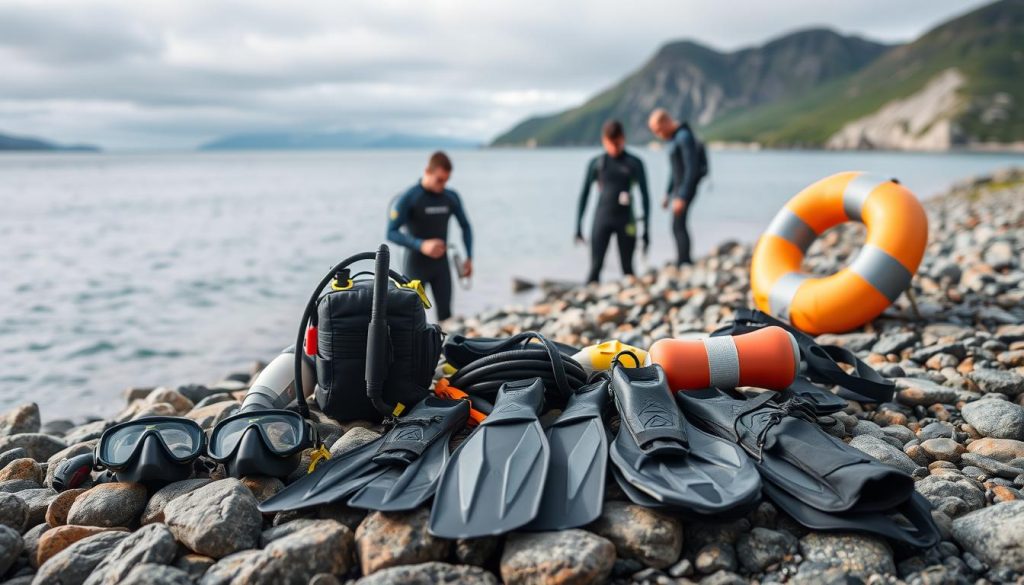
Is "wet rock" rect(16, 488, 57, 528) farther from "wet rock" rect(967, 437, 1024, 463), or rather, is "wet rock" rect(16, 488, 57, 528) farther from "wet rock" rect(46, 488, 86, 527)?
"wet rock" rect(967, 437, 1024, 463)

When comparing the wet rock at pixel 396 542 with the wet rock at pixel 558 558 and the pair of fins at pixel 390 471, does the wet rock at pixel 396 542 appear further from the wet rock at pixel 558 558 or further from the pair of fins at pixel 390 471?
the wet rock at pixel 558 558

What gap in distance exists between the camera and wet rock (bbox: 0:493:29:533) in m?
2.79

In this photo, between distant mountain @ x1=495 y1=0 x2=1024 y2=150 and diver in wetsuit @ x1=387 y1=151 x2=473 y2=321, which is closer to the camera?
diver in wetsuit @ x1=387 y1=151 x2=473 y2=321

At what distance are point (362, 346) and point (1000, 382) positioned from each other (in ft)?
12.2

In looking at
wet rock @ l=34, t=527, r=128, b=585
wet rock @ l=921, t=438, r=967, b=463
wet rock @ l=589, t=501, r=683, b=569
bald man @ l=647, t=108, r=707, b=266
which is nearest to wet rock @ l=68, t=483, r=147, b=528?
wet rock @ l=34, t=527, r=128, b=585

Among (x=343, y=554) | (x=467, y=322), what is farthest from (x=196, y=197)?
(x=343, y=554)

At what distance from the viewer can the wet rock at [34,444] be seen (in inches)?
152

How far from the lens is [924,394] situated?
3873mm

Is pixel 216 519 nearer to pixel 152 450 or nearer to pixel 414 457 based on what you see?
pixel 152 450

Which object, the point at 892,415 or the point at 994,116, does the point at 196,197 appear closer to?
the point at 892,415

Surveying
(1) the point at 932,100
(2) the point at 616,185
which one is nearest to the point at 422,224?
(2) the point at 616,185

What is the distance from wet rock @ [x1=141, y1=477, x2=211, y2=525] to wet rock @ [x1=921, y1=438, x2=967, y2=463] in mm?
3348

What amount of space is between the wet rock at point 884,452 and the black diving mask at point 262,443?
252 cm

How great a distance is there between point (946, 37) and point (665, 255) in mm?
191775
